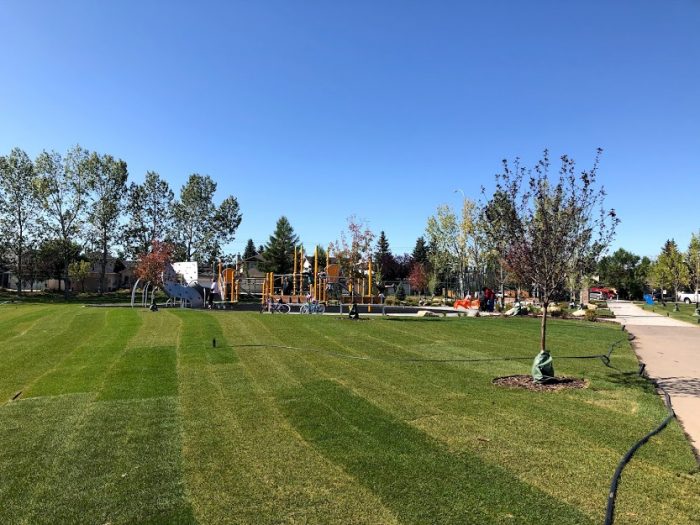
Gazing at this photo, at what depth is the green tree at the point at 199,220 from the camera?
5781 cm

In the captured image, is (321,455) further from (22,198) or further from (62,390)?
(22,198)

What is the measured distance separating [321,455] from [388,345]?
8.13m

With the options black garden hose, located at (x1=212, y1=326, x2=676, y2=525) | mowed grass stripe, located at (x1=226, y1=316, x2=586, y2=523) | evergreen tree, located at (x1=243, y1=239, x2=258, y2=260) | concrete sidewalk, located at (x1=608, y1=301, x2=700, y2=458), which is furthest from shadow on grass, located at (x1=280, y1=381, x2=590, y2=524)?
evergreen tree, located at (x1=243, y1=239, x2=258, y2=260)

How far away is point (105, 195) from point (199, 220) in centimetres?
1051

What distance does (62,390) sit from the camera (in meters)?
7.93

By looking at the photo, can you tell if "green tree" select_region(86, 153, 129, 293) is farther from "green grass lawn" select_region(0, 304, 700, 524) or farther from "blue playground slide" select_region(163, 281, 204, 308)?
A: "green grass lawn" select_region(0, 304, 700, 524)

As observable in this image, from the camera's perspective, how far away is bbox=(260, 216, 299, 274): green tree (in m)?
73.3

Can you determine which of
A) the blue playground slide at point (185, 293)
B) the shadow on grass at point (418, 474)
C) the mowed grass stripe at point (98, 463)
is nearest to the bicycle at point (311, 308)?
the blue playground slide at point (185, 293)

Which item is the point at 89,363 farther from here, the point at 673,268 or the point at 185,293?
the point at 673,268

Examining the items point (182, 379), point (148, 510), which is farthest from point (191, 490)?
point (182, 379)

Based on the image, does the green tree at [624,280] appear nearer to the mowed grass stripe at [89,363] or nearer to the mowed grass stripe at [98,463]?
the mowed grass stripe at [89,363]

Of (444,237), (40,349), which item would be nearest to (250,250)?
(444,237)

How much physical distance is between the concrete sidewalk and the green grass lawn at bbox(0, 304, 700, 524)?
13.3 inches

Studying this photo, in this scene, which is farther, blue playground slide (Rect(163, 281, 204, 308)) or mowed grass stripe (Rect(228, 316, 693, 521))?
blue playground slide (Rect(163, 281, 204, 308))
